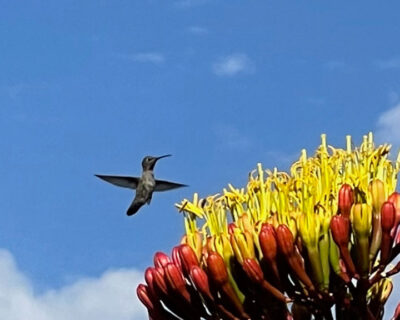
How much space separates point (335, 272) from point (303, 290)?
0.67 feet

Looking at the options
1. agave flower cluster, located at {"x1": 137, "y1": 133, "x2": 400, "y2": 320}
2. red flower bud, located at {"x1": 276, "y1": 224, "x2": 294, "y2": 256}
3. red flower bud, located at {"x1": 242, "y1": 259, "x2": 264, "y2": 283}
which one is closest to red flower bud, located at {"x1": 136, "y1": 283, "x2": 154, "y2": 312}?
agave flower cluster, located at {"x1": 137, "y1": 133, "x2": 400, "y2": 320}

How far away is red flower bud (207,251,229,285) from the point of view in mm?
7230

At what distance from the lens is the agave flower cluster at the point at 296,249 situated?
23.2ft

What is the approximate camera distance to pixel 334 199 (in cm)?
727

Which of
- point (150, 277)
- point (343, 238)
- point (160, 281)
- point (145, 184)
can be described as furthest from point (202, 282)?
point (145, 184)

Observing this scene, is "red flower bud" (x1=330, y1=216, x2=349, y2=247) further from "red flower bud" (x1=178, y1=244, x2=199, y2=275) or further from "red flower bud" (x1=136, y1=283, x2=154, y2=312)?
"red flower bud" (x1=136, y1=283, x2=154, y2=312)

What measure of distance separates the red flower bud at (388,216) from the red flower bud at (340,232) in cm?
21

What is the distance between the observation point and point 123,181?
44.5 feet

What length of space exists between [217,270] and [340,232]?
725 millimetres

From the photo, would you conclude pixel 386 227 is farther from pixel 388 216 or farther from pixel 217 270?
pixel 217 270

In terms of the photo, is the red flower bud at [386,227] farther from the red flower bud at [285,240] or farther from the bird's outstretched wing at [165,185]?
the bird's outstretched wing at [165,185]

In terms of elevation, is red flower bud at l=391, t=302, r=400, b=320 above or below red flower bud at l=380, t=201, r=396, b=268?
below

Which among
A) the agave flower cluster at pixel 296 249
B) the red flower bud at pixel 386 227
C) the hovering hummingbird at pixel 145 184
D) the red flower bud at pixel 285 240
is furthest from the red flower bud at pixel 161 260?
the hovering hummingbird at pixel 145 184

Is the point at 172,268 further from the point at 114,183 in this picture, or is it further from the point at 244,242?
the point at 114,183
